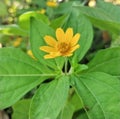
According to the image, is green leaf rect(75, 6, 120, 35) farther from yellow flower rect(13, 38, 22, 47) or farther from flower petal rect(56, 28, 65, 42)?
yellow flower rect(13, 38, 22, 47)

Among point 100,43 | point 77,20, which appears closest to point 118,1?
point 100,43

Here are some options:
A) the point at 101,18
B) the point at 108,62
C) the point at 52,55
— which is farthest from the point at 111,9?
the point at 52,55

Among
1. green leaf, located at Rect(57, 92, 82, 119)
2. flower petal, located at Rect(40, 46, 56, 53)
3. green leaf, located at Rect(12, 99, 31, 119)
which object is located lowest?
green leaf, located at Rect(57, 92, 82, 119)

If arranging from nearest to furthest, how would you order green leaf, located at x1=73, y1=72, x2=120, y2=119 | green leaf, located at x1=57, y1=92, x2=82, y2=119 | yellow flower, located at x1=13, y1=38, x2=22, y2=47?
1. green leaf, located at x1=73, y1=72, x2=120, y2=119
2. green leaf, located at x1=57, y1=92, x2=82, y2=119
3. yellow flower, located at x1=13, y1=38, x2=22, y2=47

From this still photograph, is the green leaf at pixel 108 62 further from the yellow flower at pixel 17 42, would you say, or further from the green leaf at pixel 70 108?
the yellow flower at pixel 17 42

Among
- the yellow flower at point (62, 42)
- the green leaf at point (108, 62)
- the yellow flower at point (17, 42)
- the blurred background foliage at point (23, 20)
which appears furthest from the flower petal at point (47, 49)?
the yellow flower at point (17, 42)

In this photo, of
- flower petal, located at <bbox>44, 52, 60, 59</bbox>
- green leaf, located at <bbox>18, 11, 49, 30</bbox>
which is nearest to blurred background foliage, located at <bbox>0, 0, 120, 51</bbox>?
green leaf, located at <bbox>18, 11, 49, 30</bbox>
